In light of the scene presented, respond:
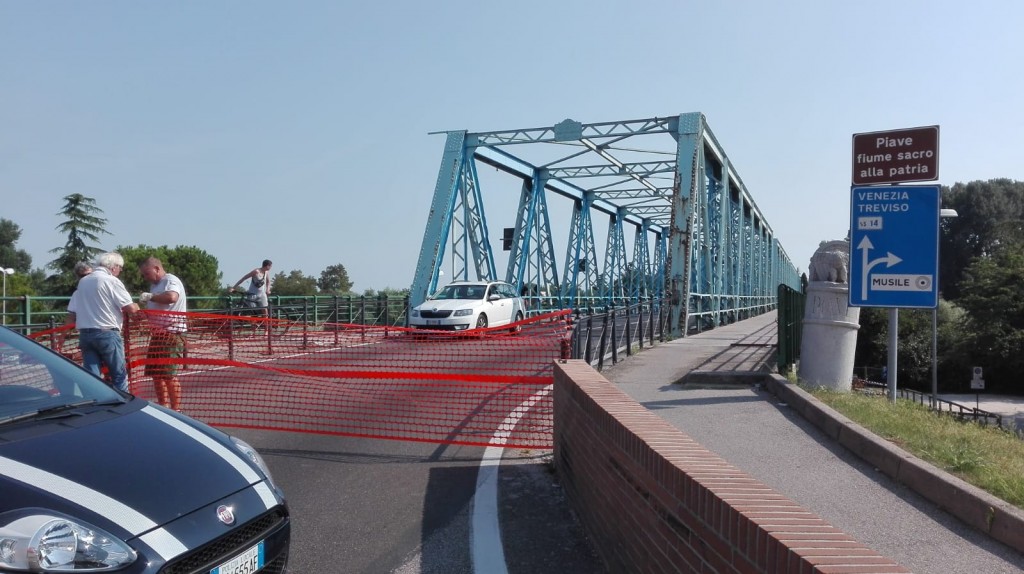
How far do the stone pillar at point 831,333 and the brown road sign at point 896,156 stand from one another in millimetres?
1176

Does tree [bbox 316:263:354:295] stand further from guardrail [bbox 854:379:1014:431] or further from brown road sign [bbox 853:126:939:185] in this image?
brown road sign [bbox 853:126:939:185]

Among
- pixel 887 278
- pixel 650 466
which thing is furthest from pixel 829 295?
pixel 650 466

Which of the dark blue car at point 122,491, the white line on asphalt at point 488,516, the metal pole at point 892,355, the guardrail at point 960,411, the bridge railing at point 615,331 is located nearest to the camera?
the dark blue car at point 122,491

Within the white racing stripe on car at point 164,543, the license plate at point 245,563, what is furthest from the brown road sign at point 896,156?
the white racing stripe on car at point 164,543

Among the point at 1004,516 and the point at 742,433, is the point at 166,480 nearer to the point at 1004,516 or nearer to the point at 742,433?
the point at 1004,516

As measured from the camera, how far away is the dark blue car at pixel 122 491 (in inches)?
104

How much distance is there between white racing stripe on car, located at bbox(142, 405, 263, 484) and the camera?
138 inches

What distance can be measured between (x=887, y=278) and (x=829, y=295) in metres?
1.01

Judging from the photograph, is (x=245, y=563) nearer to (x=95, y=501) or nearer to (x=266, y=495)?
(x=266, y=495)

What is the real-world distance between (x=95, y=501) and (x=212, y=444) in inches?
32.6

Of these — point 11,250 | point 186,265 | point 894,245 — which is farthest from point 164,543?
point 11,250

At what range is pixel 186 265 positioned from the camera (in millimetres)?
54094

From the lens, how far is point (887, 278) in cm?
852

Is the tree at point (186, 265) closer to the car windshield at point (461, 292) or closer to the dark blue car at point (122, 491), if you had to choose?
the car windshield at point (461, 292)
